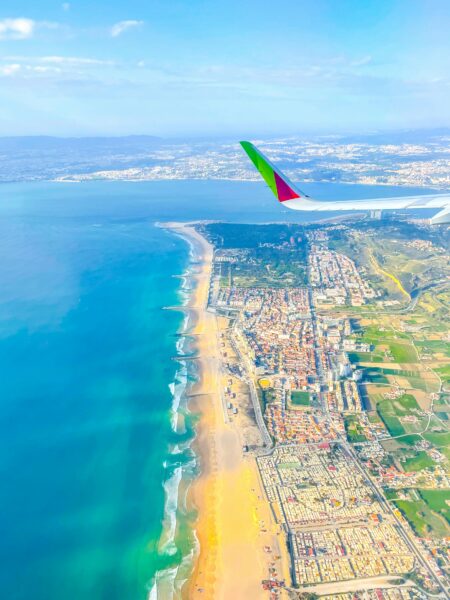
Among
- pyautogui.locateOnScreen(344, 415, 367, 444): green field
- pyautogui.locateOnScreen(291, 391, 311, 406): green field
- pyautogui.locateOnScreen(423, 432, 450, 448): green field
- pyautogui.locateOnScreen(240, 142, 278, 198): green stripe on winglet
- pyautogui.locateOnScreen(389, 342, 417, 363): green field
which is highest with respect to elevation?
pyautogui.locateOnScreen(240, 142, 278, 198): green stripe on winglet

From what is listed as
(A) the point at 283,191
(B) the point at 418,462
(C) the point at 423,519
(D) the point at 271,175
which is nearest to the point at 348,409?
(B) the point at 418,462

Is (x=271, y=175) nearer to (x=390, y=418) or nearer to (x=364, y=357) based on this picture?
(x=390, y=418)

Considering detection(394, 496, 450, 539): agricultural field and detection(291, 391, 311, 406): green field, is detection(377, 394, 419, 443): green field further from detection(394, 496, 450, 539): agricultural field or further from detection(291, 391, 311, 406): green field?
detection(394, 496, 450, 539): agricultural field

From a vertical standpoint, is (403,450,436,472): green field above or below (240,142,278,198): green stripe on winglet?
below

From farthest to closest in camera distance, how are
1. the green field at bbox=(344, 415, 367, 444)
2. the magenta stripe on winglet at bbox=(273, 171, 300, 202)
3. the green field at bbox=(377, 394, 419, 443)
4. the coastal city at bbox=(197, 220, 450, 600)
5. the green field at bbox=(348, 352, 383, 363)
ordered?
the green field at bbox=(348, 352, 383, 363) < the green field at bbox=(377, 394, 419, 443) < the green field at bbox=(344, 415, 367, 444) < the coastal city at bbox=(197, 220, 450, 600) < the magenta stripe on winglet at bbox=(273, 171, 300, 202)

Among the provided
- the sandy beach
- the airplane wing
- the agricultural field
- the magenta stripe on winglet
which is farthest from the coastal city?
the magenta stripe on winglet

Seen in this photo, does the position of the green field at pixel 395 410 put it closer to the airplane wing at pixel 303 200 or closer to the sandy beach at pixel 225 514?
the sandy beach at pixel 225 514
